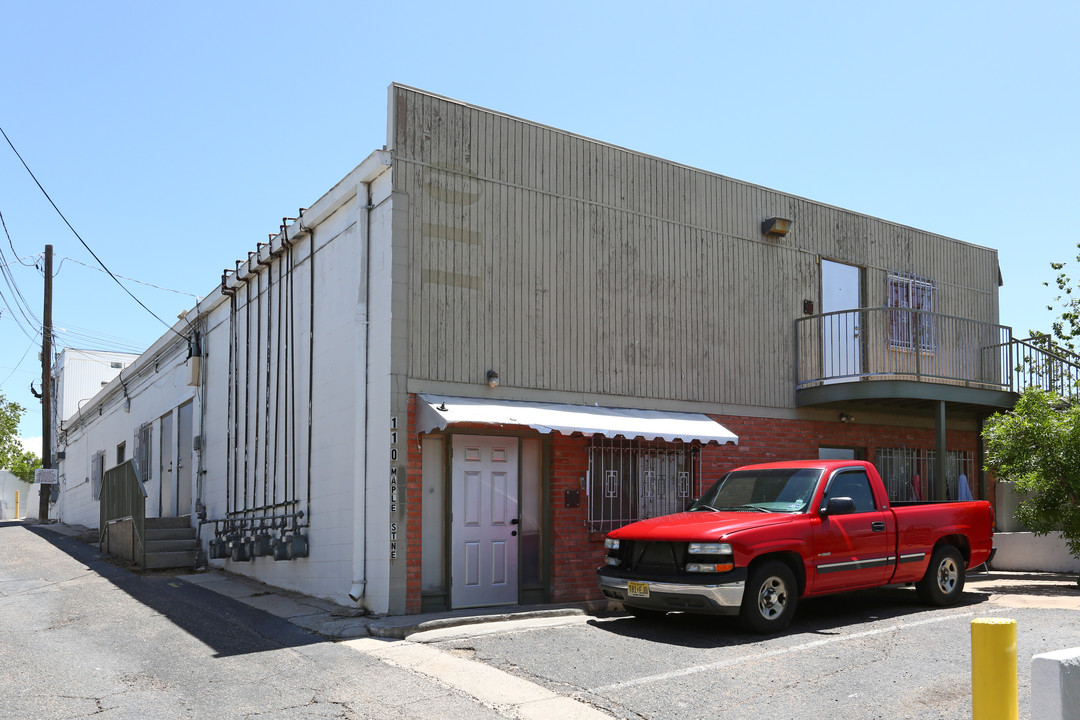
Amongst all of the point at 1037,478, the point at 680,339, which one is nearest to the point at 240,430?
the point at 680,339

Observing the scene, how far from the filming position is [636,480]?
41.7 feet

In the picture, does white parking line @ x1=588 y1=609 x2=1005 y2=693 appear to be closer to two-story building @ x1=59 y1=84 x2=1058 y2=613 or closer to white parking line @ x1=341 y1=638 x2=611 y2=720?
white parking line @ x1=341 y1=638 x2=611 y2=720

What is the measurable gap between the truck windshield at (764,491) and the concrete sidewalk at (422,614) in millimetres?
1968

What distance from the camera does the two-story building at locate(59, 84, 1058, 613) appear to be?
1104cm

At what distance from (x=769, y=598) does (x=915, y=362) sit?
835 cm

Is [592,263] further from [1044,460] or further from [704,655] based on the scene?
[1044,460]

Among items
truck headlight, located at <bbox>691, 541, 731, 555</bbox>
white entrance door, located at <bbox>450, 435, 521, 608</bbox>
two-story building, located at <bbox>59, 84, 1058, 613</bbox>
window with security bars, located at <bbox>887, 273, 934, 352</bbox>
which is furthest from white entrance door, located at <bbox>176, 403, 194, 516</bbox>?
window with security bars, located at <bbox>887, 273, 934, 352</bbox>

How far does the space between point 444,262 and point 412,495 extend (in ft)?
9.19

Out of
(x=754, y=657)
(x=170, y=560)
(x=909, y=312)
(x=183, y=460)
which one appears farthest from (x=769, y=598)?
(x=183, y=460)

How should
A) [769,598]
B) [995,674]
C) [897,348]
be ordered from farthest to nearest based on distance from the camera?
[897,348] < [769,598] < [995,674]

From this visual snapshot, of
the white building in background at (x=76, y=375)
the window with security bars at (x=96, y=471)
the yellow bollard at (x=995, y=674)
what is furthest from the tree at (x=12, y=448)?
the yellow bollard at (x=995, y=674)

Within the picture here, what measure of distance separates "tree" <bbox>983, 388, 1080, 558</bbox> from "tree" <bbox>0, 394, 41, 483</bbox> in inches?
1691

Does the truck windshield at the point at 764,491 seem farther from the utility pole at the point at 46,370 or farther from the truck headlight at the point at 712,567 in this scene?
the utility pole at the point at 46,370

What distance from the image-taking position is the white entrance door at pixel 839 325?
15.5 meters
